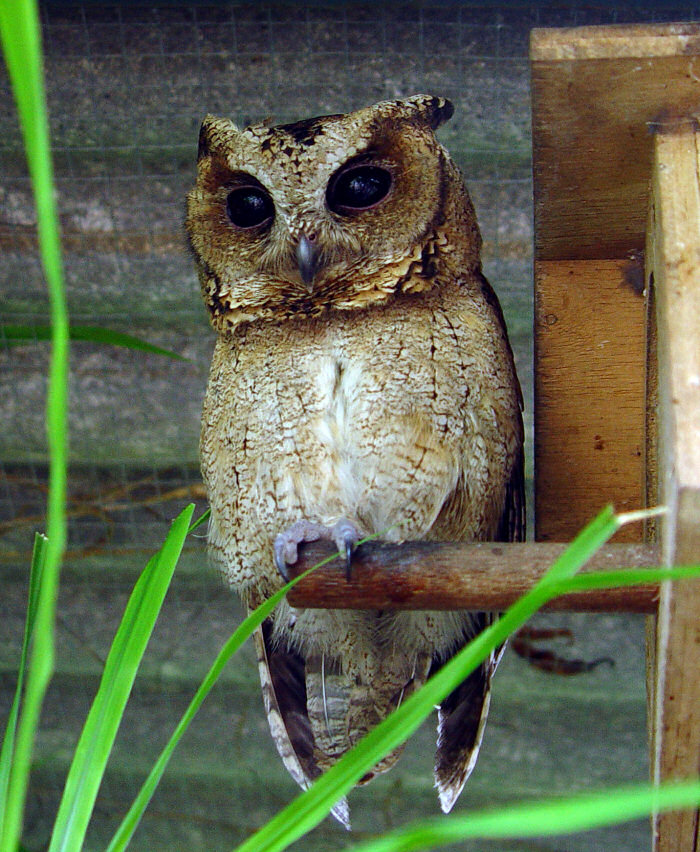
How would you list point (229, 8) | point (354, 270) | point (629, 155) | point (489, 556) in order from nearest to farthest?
point (489, 556) → point (629, 155) → point (354, 270) → point (229, 8)

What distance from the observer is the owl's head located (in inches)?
57.4

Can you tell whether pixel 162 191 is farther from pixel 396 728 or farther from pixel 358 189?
pixel 396 728

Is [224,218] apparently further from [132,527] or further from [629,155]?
[132,527]

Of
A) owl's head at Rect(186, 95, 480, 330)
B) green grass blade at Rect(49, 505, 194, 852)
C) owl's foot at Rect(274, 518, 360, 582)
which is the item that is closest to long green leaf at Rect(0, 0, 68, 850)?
green grass blade at Rect(49, 505, 194, 852)

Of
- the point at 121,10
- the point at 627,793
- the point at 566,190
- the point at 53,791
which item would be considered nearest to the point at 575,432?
the point at 566,190

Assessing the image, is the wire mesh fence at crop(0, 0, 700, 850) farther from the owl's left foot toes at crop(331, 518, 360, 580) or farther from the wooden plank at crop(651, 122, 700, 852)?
the wooden plank at crop(651, 122, 700, 852)

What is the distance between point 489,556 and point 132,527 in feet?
5.26

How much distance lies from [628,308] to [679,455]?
713mm

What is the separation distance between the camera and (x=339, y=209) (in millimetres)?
1498

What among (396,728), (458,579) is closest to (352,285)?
(458,579)

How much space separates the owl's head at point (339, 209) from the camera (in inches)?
57.4

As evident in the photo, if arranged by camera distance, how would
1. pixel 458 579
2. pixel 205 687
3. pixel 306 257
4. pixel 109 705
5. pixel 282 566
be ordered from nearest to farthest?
pixel 205 687 → pixel 109 705 → pixel 458 579 → pixel 282 566 → pixel 306 257

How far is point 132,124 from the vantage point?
2260 mm

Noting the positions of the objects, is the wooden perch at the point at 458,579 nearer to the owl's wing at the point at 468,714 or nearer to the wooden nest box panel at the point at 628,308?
the wooden nest box panel at the point at 628,308
